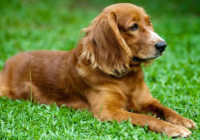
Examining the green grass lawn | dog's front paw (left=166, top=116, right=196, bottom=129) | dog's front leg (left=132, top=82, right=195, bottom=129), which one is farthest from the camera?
dog's front leg (left=132, top=82, right=195, bottom=129)

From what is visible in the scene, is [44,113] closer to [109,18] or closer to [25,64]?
[25,64]

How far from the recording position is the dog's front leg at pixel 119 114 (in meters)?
3.88

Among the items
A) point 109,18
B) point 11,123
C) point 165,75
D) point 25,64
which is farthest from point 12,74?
point 165,75

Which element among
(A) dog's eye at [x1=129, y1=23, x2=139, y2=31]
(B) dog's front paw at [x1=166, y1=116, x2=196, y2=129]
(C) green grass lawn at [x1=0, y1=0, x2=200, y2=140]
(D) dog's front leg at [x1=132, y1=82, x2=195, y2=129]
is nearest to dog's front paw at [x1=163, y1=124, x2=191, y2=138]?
(C) green grass lawn at [x1=0, y1=0, x2=200, y2=140]

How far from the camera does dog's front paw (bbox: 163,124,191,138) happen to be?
150 inches

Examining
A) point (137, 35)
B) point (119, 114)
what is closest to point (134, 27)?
point (137, 35)

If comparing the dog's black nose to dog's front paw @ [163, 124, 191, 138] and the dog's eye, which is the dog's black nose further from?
dog's front paw @ [163, 124, 191, 138]

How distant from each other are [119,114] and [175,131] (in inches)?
30.5

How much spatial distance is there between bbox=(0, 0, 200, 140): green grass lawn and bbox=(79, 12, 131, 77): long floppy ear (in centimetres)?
75

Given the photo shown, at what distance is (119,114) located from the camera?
4230 millimetres

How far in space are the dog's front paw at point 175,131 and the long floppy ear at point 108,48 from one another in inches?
40.0

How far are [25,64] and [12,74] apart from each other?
0.99 feet

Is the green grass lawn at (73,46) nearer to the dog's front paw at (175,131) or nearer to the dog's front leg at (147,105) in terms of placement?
the dog's front paw at (175,131)

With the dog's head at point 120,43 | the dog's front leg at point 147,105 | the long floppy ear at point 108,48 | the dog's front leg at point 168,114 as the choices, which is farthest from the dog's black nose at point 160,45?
the dog's front leg at point 168,114
